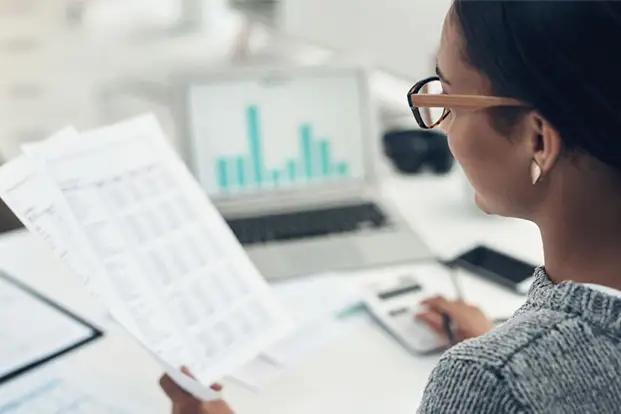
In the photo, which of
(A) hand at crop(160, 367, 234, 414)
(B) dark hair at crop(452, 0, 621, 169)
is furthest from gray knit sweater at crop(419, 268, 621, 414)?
(A) hand at crop(160, 367, 234, 414)

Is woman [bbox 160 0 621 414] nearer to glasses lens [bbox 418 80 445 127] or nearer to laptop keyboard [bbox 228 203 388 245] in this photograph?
glasses lens [bbox 418 80 445 127]

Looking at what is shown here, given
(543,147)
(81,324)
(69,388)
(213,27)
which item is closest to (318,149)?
(81,324)

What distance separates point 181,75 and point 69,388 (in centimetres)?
63

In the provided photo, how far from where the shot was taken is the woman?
1.76 ft

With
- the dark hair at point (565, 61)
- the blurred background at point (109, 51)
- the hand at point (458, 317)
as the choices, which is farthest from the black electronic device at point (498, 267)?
the blurred background at point (109, 51)

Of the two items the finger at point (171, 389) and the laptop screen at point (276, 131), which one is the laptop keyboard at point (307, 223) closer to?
the laptop screen at point (276, 131)

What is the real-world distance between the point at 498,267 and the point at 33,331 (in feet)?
2.12

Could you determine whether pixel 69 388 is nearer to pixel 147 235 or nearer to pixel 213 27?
pixel 147 235

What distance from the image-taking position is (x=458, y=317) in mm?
998

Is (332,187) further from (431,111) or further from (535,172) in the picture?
(535,172)

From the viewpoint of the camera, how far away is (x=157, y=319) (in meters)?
0.85

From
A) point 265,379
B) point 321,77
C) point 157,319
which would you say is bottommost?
point 265,379

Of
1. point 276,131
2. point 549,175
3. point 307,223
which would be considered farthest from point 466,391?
point 276,131

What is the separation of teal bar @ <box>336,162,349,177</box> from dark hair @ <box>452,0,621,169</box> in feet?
2.79
